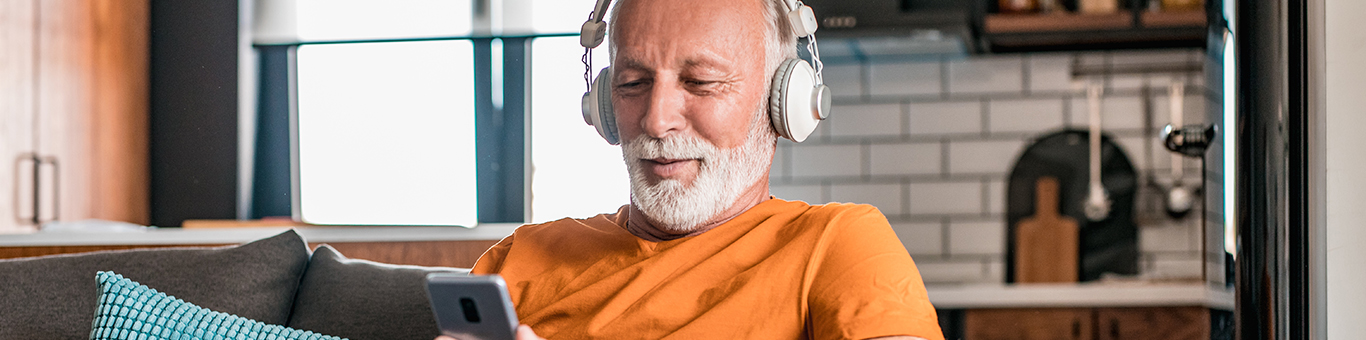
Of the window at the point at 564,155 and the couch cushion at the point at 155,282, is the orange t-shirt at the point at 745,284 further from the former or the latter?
the window at the point at 564,155

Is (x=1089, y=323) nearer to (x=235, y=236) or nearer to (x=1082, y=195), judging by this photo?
(x=1082, y=195)

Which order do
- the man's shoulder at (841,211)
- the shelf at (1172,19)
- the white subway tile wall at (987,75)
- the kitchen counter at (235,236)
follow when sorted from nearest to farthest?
the man's shoulder at (841,211) < the kitchen counter at (235,236) < the shelf at (1172,19) < the white subway tile wall at (987,75)

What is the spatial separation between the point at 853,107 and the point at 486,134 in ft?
3.62

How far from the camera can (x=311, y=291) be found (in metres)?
1.38

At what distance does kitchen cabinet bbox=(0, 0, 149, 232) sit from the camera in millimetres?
2805

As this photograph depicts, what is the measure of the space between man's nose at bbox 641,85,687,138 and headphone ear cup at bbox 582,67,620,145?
0.11 m

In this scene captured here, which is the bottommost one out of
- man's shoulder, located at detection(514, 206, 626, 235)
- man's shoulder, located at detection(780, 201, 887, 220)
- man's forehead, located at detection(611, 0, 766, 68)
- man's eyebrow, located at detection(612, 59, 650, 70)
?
man's shoulder, located at detection(514, 206, 626, 235)

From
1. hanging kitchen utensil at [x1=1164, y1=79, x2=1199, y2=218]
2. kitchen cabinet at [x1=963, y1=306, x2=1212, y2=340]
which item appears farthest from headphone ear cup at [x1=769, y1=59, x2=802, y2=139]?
hanging kitchen utensil at [x1=1164, y1=79, x2=1199, y2=218]

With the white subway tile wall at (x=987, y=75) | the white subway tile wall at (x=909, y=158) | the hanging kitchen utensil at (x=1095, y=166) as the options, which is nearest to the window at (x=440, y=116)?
the white subway tile wall at (x=909, y=158)

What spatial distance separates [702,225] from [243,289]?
2.31 ft

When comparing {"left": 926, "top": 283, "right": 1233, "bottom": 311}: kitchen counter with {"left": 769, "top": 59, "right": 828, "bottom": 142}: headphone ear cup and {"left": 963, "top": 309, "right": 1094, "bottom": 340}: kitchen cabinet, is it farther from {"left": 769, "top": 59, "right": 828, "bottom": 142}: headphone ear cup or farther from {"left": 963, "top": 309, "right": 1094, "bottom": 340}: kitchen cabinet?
{"left": 769, "top": 59, "right": 828, "bottom": 142}: headphone ear cup

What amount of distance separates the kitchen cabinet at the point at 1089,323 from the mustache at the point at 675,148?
1.55 m

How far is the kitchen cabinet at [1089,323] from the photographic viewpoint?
7.41ft

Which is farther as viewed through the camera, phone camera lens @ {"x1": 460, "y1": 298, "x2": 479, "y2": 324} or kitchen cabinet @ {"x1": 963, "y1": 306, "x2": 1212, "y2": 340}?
kitchen cabinet @ {"x1": 963, "y1": 306, "x2": 1212, "y2": 340}
